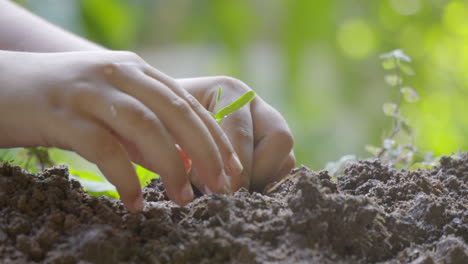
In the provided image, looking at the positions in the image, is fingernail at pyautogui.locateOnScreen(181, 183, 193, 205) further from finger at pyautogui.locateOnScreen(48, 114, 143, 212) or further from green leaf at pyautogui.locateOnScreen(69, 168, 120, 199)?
green leaf at pyautogui.locateOnScreen(69, 168, 120, 199)

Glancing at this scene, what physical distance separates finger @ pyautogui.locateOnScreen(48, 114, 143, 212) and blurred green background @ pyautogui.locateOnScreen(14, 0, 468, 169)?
7.55 feet

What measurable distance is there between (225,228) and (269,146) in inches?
13.2

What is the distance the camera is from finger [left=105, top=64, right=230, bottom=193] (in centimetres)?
61

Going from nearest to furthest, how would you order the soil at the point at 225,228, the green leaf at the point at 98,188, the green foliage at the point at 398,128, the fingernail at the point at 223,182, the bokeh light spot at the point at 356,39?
the soil at the point at 225,228
the fingernail at the point at 223,182
the green leaf at the point at 98,188
the green foliage at the point at 398,128
the bokeh light spot at the point at 356,39

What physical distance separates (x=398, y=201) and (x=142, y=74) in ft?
A: 1.37

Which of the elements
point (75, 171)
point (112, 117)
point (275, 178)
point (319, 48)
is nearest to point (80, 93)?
point (112, 117)

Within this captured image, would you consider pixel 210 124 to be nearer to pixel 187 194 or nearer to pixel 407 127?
pixel 187 194

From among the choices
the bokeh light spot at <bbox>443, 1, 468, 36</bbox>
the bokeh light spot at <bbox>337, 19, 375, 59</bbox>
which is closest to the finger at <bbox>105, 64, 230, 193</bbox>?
the bokeh light spot at <bbox>337, 19, 375, 59</bbox>

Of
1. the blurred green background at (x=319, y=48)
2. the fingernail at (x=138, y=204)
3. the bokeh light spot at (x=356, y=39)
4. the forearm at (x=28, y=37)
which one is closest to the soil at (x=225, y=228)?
the fingernail at (x=138, y=204)

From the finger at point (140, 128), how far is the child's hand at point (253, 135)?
0.62 feet

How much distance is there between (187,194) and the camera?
25.0 inches

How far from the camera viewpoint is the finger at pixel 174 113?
61 centimetres

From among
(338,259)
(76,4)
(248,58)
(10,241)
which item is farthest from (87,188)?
(248,58)

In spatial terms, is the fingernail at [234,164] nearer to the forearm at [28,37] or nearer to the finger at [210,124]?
the finger at [210,124]
